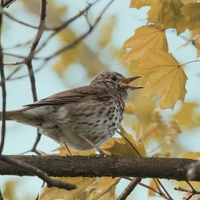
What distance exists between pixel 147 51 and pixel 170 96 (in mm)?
382

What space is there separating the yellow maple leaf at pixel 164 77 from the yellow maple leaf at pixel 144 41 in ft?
0.54

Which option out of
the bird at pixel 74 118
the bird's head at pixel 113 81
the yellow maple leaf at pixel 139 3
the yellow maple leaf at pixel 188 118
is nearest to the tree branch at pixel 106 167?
the bird at pixel 74 118

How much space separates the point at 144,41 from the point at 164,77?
0.99 feet

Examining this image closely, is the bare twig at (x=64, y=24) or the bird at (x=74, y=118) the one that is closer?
the bare twig at (x=64, y=24)

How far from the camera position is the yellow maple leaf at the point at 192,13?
3.20 metres

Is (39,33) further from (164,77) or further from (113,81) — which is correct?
(113,81)

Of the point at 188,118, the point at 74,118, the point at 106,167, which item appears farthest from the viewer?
the point at 188,118

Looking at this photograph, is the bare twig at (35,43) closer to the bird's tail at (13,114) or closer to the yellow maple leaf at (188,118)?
the bird's tail at (13,114)

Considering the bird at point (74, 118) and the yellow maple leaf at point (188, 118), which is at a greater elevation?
the yellow maple leaf at point (188, 118)

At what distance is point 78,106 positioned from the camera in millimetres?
4570

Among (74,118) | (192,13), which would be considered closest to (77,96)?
(74,118)

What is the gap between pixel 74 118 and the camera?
175 inches

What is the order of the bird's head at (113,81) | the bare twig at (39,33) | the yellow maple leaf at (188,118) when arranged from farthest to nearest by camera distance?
1. the yellow maple leaf at (188,118)
2. the bird's head at (113,81)
3. the bare twig at (39,33)

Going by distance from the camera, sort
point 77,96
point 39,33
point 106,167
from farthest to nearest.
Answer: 1. point 77,96
2. point 106,167
3. point 39,33
